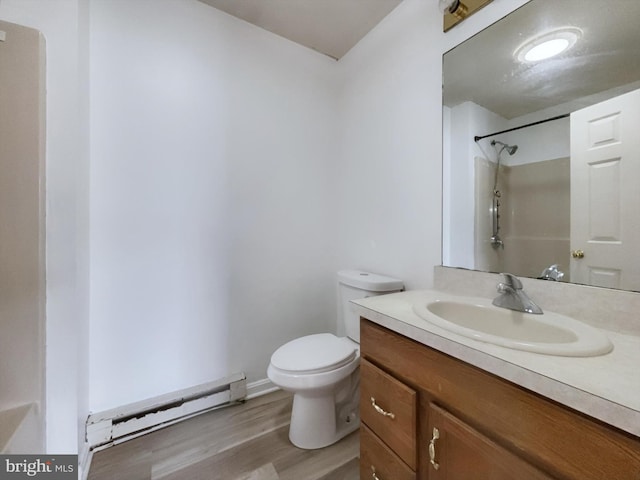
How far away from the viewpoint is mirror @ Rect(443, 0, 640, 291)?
2.68ft

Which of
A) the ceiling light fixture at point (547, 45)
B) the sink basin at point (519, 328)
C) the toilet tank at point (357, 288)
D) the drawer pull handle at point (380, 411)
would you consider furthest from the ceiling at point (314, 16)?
the drawer pull handle at point (380, 411)

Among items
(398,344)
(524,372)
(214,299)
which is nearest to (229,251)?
(214,299)

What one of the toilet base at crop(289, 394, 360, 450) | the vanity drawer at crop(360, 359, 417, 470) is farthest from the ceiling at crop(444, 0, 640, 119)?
the toilet base at crop(289, 394, 360, 450)

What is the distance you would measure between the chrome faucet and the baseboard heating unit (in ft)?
4.93

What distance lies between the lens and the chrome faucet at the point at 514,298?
896 millimetres

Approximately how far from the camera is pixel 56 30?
1013 mm

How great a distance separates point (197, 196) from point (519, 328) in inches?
65.5

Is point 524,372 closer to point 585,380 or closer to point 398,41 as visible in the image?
point 585,380

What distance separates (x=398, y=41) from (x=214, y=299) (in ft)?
6.30

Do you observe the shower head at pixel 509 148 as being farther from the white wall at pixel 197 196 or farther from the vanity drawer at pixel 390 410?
the white wall at pixel 197 196

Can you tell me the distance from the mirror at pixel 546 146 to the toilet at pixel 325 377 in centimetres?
58

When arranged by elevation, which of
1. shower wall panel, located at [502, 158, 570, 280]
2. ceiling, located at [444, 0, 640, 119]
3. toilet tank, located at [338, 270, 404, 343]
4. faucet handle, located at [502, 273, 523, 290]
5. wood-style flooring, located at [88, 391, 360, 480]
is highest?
ceiling, located at [444, 0, 640, 119]

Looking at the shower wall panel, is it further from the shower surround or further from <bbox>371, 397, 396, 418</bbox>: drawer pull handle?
<bbox>371, 397, 396, 418</bbox>: drawer pull handle

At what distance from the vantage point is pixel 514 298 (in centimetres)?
93
